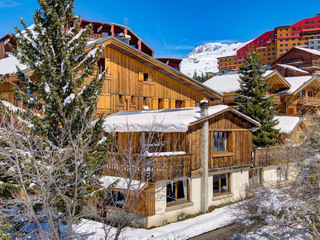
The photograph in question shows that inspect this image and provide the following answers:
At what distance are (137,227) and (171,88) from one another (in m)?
15.4

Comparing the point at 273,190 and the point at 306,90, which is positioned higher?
the point at 306,90

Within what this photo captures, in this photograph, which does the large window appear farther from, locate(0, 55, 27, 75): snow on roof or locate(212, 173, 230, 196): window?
locate(0, 55, 27, 75): snow on roof

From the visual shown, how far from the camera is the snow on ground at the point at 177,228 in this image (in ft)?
52.8

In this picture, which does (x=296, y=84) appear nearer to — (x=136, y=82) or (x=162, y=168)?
(x=136, y=82)

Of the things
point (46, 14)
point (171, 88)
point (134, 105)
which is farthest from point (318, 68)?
point (46, 14)

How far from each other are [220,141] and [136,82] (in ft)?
30.2

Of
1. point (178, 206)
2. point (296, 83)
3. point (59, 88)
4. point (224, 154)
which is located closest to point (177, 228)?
point (178, 206)

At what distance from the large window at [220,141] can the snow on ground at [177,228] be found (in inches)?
178

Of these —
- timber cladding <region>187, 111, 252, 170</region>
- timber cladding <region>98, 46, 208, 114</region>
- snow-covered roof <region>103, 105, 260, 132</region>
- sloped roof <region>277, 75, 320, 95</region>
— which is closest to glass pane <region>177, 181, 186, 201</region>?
timber cladding <region>187, 111, 252, 170</region>

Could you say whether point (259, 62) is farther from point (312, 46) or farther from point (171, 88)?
point (312, 46)

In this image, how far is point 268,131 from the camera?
101 ft

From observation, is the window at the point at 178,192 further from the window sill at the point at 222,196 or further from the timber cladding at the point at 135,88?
the timber cladding at the point at 135,88

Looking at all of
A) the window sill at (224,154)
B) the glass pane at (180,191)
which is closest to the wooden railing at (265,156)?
the window sill at (224,154)

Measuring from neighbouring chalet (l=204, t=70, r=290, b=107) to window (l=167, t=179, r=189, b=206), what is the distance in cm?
1968
